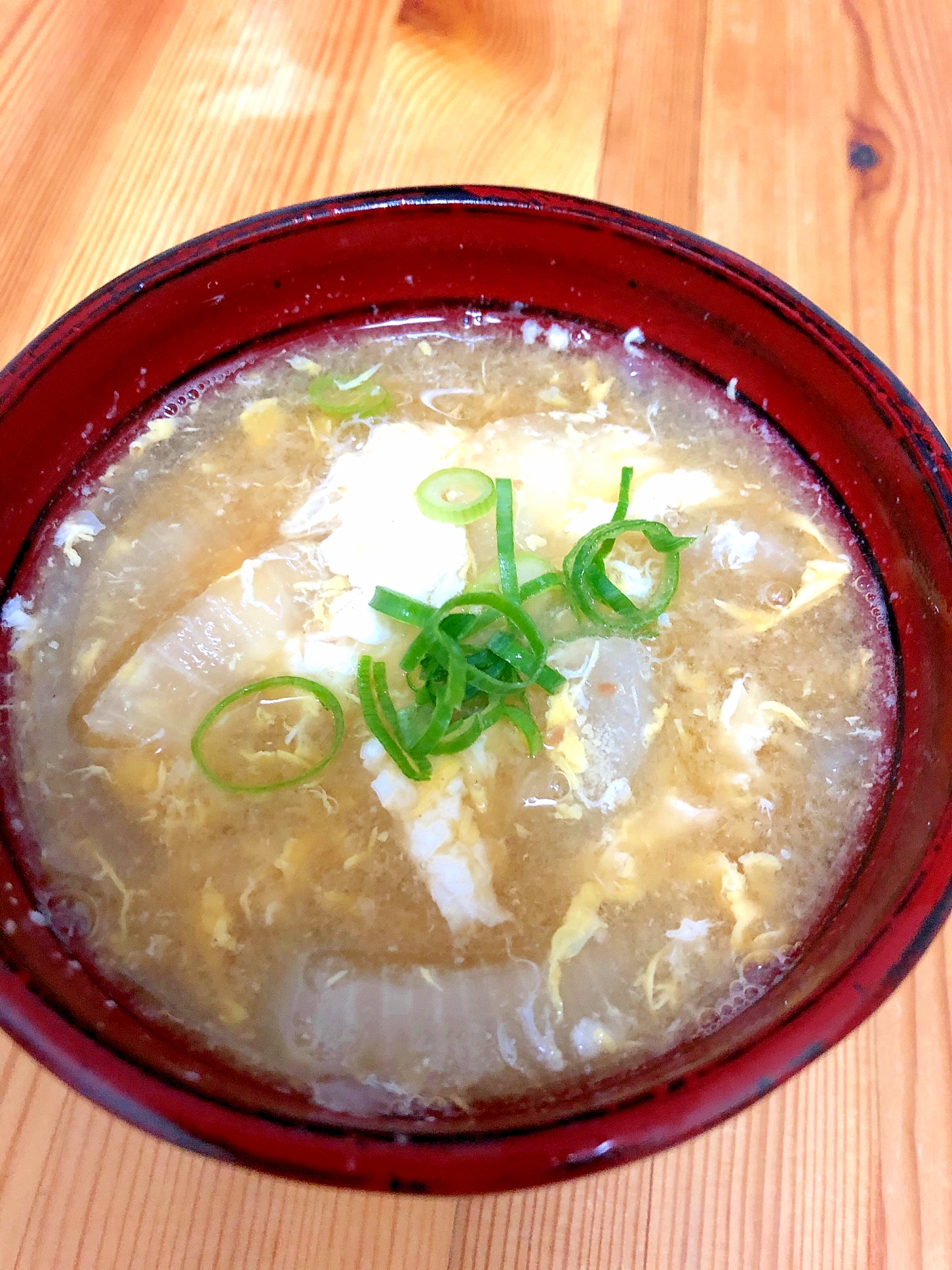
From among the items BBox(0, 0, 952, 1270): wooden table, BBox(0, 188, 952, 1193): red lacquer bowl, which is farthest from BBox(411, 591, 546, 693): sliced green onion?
BBox(0, 0, 952, 1270): wooden table

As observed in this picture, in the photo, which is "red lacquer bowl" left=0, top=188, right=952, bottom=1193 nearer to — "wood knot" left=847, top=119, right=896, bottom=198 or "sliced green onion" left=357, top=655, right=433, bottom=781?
"sliced green onion" left=357, top=655, right=433, bottom=781

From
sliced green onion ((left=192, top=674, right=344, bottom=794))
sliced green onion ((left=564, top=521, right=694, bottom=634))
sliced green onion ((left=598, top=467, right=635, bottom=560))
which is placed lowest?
sliced green onion ((left=192, top=674, right=344, bottom=794))

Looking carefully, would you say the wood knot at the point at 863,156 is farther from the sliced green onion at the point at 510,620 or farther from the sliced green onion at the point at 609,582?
the sliced green onion at the point at 510,620

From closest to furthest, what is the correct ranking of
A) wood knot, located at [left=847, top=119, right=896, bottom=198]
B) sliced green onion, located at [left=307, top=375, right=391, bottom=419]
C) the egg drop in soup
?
1. the egg drop in soup
2. sliced green onion, located at [left=307, top=375, right=391, bottom=419]
3. wood knot, located at [left=847, top=119, right=896, bottom=198]

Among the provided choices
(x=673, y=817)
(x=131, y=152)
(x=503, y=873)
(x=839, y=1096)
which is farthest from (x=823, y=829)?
(x=131, y=152)

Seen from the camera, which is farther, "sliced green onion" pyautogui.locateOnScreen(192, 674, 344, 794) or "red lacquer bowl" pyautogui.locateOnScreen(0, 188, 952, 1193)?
"sliced green onion" pyautogui.locateOnScreen(192, 674, 344, 794)

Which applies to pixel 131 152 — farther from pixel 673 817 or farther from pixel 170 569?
pixel 673 817

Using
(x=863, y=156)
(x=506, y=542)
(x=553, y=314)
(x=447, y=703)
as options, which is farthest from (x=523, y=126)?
(x=447, y=703)
